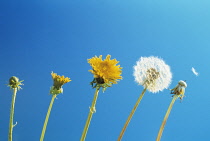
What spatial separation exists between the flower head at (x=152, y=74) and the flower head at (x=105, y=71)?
2.00 ft

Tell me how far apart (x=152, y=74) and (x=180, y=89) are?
1.01ft

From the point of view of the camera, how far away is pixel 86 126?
5.56 ft

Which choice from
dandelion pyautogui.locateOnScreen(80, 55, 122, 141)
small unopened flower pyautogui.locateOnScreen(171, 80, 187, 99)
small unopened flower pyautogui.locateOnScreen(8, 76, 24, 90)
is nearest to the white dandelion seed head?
small unopened flower pyautogui.locateOnScreen(171, 80, 187, 99)

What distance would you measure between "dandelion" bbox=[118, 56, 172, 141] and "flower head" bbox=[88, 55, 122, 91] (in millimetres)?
580

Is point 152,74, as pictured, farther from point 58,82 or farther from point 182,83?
point 58,82

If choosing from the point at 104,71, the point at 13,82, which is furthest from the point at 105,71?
the point at 13,82

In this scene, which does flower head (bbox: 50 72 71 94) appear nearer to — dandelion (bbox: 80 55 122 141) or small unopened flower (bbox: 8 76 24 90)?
small unopened flower (bbox: 8 76 24 90)

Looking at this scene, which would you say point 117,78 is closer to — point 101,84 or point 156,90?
point 101,84

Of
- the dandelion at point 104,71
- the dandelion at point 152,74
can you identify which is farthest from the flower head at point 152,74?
the dandelion at point 104,71

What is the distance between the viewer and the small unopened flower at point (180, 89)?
2.61 meters

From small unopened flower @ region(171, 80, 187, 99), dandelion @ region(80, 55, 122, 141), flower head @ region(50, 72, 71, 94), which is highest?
small unopened flower @ region(171, 80, 187, 99)

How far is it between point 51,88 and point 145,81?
92 cm

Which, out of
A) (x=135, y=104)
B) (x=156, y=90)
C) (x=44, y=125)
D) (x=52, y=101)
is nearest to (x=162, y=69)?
(x=156, y=90)

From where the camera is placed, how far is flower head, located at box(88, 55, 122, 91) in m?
1.92
